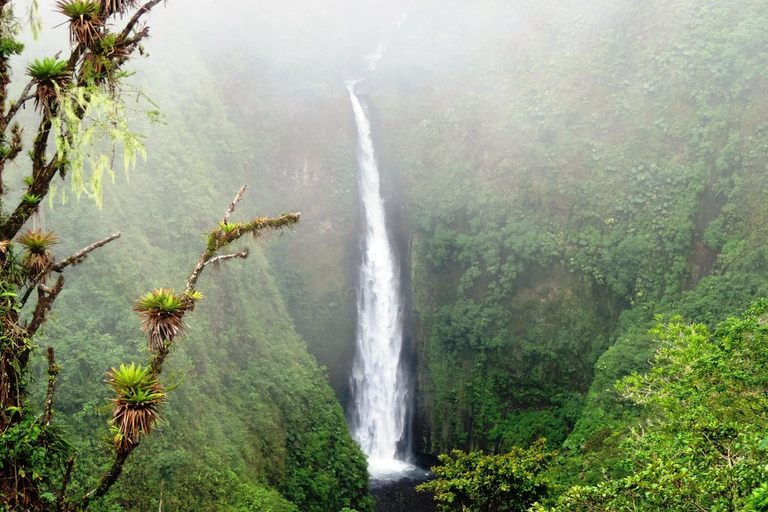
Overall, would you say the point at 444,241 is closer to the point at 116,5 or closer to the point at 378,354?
the point at 378,354

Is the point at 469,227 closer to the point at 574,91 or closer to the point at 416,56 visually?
the point at 574,91

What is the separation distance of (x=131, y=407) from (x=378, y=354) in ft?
98.3

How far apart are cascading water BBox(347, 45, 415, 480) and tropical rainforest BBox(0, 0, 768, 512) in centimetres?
87

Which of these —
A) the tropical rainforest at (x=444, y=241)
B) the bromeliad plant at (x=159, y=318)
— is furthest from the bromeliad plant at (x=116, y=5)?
the tropical rainforest at (x=444, y=241)

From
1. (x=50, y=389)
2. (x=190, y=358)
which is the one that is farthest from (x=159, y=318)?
(x=190, y=358)

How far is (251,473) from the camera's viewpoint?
22906 mm

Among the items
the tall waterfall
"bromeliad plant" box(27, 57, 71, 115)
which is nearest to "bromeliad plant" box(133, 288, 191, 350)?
"bromeliad plant" box(27, 57, 71, 115)

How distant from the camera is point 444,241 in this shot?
3647cm

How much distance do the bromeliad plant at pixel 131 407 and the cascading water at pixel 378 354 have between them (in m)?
28.2

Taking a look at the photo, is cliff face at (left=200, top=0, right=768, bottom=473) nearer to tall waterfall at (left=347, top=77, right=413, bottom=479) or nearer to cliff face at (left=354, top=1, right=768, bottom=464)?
cliff face at (left=354, top=1, right=768, bottom=464)

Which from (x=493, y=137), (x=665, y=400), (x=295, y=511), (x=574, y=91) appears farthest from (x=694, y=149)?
(x=295, y=511)

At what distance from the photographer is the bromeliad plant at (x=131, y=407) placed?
7.39 meters

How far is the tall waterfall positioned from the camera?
35.6m

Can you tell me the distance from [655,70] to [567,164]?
6.80m
